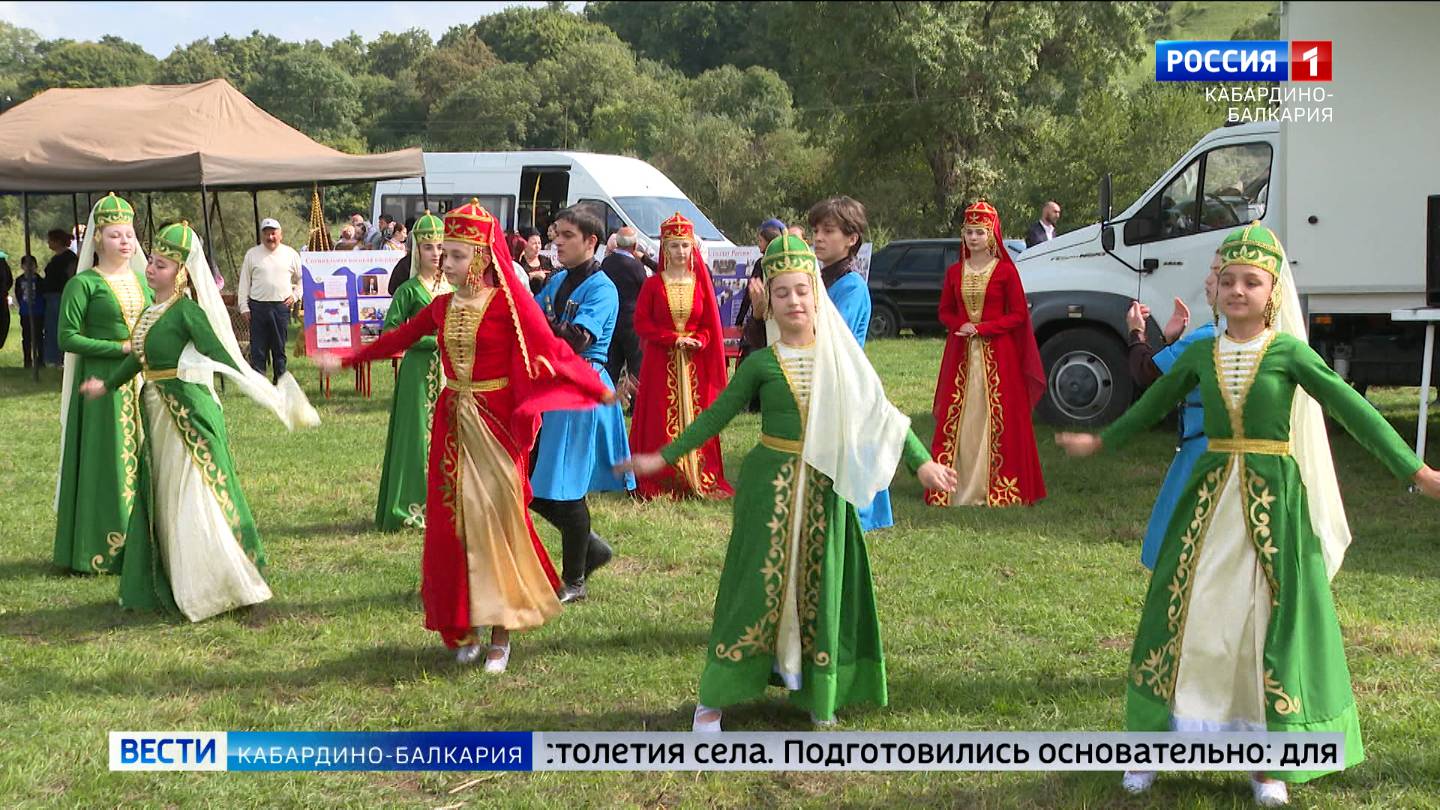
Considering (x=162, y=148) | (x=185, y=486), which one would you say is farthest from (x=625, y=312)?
(x=162, y=148)

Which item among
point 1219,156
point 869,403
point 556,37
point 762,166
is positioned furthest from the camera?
point 556,37

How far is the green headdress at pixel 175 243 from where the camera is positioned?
20.3 ft

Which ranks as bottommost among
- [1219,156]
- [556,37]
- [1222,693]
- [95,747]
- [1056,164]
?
[95,747]

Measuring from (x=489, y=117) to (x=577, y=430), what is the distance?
202 ft

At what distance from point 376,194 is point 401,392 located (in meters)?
14.9

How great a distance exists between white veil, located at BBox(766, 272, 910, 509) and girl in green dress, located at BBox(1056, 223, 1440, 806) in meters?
0.92

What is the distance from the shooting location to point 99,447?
7285 millimetres

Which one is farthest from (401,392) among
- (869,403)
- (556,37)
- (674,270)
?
(556,37)

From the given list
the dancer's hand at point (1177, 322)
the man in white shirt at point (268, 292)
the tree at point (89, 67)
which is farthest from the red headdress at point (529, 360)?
the tree at point (89, 67)

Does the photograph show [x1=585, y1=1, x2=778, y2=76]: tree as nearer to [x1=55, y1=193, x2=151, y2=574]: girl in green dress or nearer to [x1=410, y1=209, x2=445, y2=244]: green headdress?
[x1=410, y1=209, x2=445, y2=244]: green headdress

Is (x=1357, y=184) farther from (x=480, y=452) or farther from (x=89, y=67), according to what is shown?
(x=89, y=67)

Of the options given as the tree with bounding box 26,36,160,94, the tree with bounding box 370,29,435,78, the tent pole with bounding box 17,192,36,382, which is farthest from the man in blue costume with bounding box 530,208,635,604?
the tree with bounding box 370,29,435,78

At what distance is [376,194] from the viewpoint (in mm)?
22203

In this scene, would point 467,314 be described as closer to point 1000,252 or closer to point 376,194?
point 1000,252
